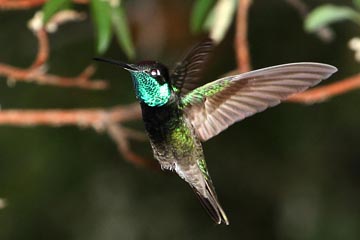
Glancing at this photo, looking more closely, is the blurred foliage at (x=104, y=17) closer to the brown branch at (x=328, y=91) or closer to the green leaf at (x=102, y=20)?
the green leaf at (x=102, y=20)

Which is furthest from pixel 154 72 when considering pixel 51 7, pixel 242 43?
pixel 242 43

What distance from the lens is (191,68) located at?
5.37 ft

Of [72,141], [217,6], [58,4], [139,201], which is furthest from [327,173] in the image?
[58,4]

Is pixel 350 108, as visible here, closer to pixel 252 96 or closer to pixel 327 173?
pixel 327 173

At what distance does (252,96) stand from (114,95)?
6.67ft

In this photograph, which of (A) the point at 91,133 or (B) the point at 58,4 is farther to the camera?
(A) the point at 91,133

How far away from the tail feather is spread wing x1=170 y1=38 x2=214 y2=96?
8.8 inches

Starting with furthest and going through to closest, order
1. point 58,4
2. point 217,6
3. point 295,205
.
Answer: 1. point 295,205
2. point 217,6
3. point 58,4

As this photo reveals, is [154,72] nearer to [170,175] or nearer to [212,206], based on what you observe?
[212,206]

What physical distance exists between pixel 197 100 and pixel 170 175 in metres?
2.09

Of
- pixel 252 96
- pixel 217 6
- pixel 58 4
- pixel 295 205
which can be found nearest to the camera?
pixel 252 96

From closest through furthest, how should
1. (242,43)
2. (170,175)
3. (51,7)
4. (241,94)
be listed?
(241,94), (51,7), (242,43), (170,175)

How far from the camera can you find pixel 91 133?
372 centimetres

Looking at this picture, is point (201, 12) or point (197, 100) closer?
point (197, 100)
